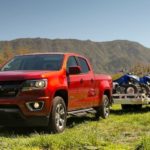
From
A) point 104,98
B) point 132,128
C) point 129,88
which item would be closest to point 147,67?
point 129,88

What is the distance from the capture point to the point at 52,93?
9.85m

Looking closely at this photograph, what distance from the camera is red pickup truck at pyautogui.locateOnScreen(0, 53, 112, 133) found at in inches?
377

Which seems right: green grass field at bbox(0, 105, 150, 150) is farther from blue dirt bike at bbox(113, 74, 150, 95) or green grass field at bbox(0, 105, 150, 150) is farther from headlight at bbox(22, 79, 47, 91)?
blue dirt bike at bbox(113, 74, 150, 95)

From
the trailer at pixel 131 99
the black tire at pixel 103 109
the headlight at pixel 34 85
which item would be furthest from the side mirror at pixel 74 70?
the trailer at pixel 131 99

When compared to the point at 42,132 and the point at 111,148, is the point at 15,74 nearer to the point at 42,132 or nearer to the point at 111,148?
the point at 42,132

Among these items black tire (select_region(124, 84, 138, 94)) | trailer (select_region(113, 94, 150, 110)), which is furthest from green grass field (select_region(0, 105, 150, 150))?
black tire (select_region(124, 84, 138, 94))

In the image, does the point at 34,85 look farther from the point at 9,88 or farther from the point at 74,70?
the point at 74,70

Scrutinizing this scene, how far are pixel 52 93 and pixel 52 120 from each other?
1.84 feet

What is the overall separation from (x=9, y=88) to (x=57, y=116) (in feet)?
4.00

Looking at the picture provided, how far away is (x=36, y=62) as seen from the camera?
11195mm

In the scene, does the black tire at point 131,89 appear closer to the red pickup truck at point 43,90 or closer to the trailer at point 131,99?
the trailer at point 131,99

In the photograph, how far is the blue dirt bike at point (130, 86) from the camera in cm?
1688

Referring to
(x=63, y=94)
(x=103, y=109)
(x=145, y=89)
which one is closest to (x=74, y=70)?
(x=63, y=94)

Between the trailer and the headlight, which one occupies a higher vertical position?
the headlight
